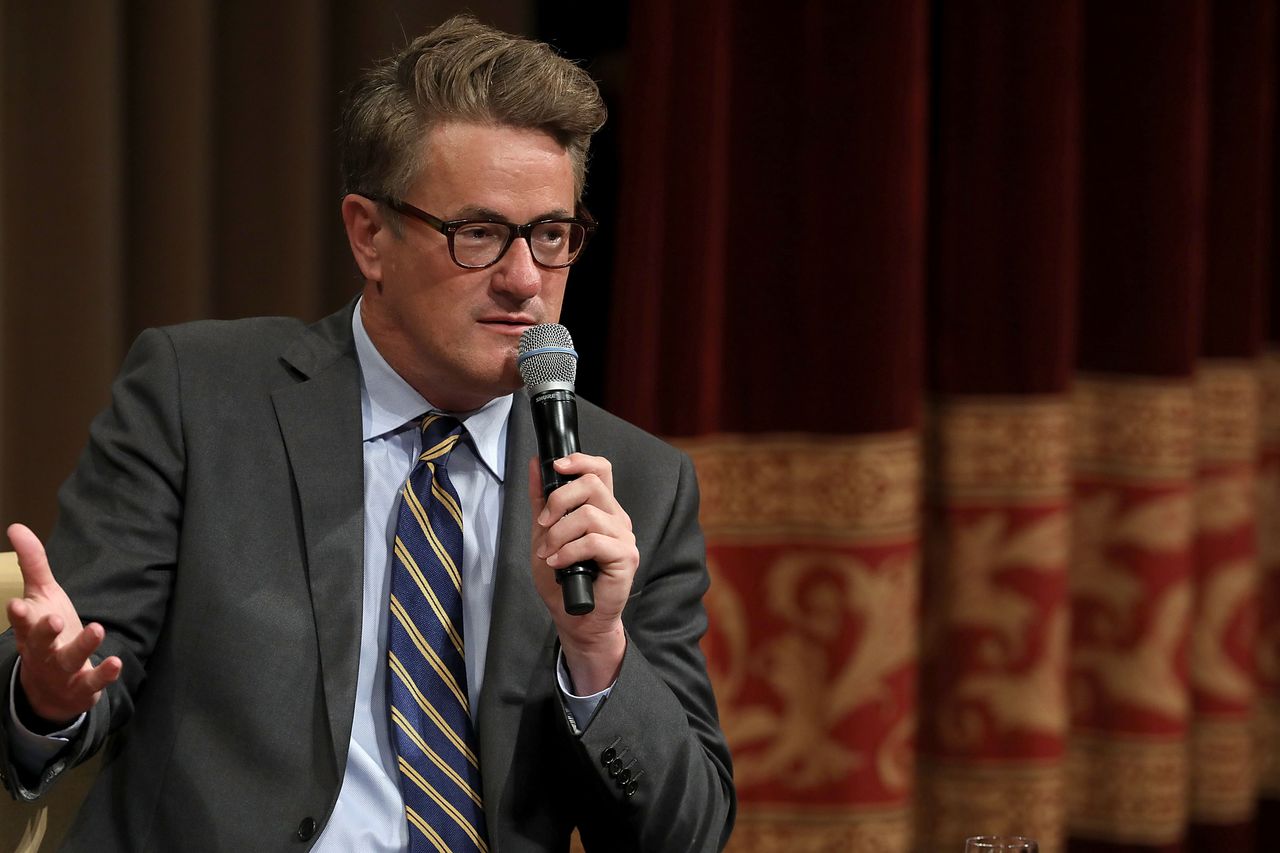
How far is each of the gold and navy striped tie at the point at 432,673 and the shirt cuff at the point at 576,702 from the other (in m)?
0.12

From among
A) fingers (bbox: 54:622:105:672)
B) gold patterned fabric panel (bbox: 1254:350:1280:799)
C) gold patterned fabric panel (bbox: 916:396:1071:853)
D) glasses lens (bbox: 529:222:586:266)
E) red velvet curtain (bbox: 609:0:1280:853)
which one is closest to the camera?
fingers (bbox: 54:622:105:672)

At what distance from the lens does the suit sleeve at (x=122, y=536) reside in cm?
151

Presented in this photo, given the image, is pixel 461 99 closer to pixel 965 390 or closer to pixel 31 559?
pixel 31 559

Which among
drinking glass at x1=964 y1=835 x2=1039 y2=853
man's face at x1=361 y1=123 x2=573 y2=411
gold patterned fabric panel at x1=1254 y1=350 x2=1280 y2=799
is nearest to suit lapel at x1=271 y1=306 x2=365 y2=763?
man's face at x1=361 y1=123 x2=573 y2=411

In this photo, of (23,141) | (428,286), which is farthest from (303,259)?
(428,286)

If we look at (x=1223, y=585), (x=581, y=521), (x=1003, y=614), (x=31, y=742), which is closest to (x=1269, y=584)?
(x=1223, y=585)

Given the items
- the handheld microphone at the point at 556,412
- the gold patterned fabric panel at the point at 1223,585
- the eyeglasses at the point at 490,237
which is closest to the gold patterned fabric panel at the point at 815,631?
the gold patterned fabric panel at the point at 1223,585

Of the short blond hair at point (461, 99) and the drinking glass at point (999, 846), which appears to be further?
the short blond hair at point (461, 99)

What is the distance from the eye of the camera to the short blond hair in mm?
1662

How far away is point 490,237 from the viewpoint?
1.65 meters

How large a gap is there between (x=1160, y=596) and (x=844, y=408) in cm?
77

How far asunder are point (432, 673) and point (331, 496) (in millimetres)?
212

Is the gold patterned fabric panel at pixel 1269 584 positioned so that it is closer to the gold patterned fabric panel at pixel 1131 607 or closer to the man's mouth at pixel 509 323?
the gold patterned fabric panel at pixel 1131 607

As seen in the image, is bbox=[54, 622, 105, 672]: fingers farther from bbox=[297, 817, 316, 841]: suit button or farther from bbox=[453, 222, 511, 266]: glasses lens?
bbox=[453, 222, 511, 266]: glasses lens
